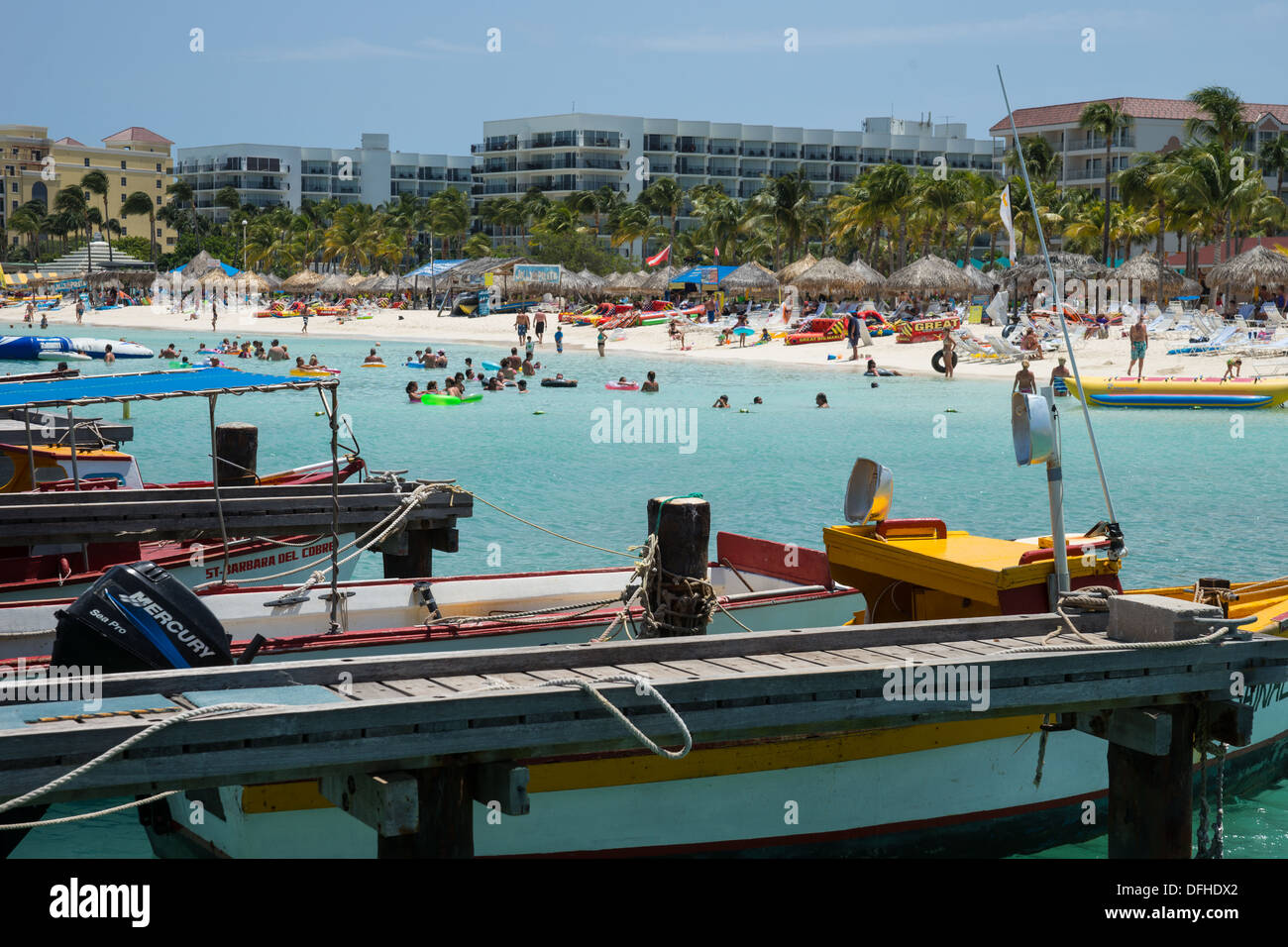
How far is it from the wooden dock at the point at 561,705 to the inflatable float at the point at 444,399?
108ft

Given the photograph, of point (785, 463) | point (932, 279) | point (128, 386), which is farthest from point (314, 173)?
point (128, 386)

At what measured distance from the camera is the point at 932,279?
6188cm

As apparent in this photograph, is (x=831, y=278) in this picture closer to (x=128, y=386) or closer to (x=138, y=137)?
(x=128, y=386)

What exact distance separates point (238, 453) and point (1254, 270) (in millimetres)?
49653

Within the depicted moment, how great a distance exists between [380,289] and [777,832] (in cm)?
9321

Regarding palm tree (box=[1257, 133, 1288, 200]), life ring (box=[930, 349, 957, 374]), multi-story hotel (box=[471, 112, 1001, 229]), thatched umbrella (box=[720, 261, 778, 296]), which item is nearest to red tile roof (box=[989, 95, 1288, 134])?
multi-story hotel (box=[471, 112, 1001, 229])

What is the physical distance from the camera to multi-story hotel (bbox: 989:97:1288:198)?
98500mm

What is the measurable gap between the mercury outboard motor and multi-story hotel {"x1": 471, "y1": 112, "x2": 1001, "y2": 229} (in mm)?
120367

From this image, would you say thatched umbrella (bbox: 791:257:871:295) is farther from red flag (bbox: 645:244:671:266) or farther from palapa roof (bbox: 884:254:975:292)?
red flag (bbox: 645:244:671:266)

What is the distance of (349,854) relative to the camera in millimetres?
7023

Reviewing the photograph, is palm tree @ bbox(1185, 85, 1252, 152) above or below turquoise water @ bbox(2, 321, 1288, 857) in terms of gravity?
above

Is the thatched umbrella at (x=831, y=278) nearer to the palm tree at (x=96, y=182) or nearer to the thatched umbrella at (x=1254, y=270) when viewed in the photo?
the thatched umbrella at (x=1254, y=270)
